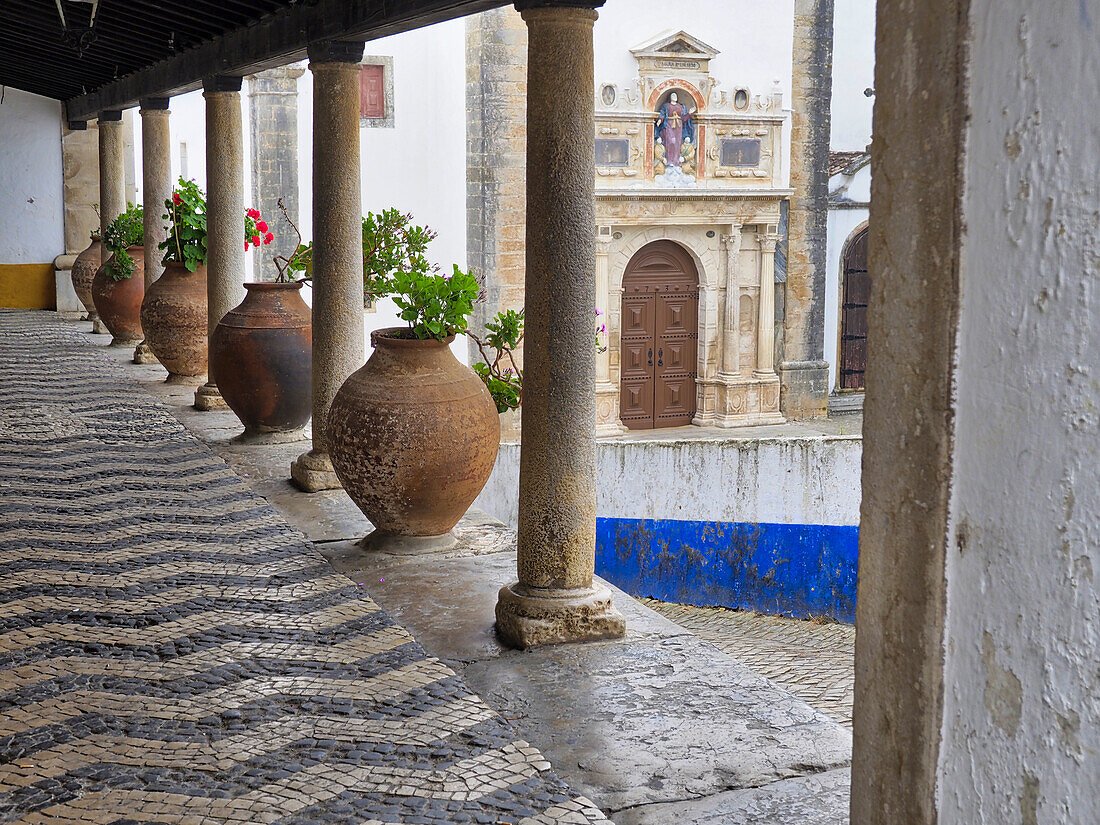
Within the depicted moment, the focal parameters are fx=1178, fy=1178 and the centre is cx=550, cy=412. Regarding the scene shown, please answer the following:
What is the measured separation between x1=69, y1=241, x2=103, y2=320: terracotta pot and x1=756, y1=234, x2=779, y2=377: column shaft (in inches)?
368

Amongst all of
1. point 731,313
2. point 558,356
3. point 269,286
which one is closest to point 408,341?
point 558,356

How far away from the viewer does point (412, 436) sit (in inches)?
190

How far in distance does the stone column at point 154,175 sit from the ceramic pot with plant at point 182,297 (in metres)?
0.85

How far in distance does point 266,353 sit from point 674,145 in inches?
433

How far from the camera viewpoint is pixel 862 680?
69.7 inches

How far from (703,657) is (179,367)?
22.2 feet

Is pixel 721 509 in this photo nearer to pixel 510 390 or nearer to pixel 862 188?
pixel 510 390

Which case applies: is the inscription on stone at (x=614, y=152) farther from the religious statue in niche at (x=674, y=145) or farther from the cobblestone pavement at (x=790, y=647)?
the cobblestone pavement at (x=790, y=647)

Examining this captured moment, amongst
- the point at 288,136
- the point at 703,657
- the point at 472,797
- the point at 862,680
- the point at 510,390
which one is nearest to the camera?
the point at 862,680

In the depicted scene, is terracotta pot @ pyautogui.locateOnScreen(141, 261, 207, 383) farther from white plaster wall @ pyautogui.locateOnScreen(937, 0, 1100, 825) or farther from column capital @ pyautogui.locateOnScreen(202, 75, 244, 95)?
white plaster wall @ pyautogui.locateOnScreen(937, 0, 1100, 825)

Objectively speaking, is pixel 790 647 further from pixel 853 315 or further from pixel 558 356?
pixel 853 315

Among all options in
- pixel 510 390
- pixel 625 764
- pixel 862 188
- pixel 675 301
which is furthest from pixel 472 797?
pixel 862 188

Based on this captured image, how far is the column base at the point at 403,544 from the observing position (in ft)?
17.0

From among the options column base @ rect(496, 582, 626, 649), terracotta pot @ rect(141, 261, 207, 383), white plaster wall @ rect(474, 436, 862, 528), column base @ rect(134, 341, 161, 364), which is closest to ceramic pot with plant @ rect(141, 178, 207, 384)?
terracotta pot @ rect(141, 261, 207, 383)
